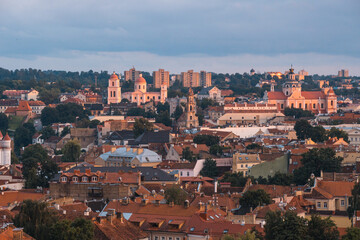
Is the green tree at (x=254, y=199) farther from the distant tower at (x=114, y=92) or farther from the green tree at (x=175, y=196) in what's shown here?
the distant tower at (x=114, y=92)

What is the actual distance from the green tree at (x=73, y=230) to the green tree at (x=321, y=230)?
Answer: 7.80 metres

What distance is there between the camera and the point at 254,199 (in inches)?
1780

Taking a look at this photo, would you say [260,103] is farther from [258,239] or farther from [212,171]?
[258,239]

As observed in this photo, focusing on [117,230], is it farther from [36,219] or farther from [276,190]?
[276,190]

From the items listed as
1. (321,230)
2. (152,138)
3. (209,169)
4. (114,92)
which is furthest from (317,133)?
(114,92)

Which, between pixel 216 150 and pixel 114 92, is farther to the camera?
pixel 114 92

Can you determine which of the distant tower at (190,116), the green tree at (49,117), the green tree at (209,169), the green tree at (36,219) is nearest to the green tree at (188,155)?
the green tree at (209,169)

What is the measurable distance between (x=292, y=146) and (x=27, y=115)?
6145 centimetres

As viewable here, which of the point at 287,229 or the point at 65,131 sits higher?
the point at 287,229

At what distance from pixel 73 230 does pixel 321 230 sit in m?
8.79

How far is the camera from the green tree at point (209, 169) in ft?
211

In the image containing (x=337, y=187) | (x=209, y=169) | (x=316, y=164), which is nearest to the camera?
(x=337, y=187)

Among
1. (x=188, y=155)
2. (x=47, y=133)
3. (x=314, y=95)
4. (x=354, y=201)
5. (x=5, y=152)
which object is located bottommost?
(x=47, y=133)

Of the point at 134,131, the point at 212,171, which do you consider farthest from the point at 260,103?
the point at 212,171
